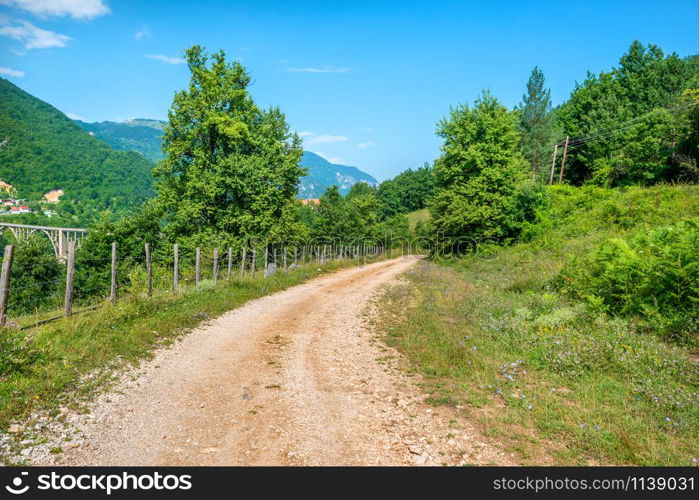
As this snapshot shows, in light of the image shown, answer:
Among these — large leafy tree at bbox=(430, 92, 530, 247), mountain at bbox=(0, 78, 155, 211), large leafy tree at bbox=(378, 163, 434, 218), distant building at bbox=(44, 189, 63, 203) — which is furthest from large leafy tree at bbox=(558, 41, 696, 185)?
distant building at bbox=(44, 189, 63, 203)

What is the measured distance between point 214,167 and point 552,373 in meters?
25.6

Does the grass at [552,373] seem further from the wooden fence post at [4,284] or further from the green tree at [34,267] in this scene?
the green tree at [34,267]

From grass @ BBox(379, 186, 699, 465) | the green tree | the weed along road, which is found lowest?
the green tree

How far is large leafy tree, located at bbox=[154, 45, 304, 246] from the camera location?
26.5m

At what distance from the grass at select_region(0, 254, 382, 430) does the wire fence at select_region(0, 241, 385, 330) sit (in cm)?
90

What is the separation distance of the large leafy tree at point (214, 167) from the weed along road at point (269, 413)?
1875cm

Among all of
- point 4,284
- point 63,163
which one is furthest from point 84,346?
point 63,163

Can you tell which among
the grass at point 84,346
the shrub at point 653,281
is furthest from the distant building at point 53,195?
the shrub at point 653,281

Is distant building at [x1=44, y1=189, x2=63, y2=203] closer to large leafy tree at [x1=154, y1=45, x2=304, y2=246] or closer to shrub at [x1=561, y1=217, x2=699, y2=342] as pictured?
large leafy tree at [x1=154, y1=45, x2=304, y2=246]

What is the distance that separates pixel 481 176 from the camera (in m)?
28.8

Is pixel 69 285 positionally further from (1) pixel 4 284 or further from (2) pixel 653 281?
(2) pixel 653 281

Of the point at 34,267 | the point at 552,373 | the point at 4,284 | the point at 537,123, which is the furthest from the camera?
the point at 537,123

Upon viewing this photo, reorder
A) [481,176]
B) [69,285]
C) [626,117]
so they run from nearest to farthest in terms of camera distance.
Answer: [69,285], [481,176], [626,117]
